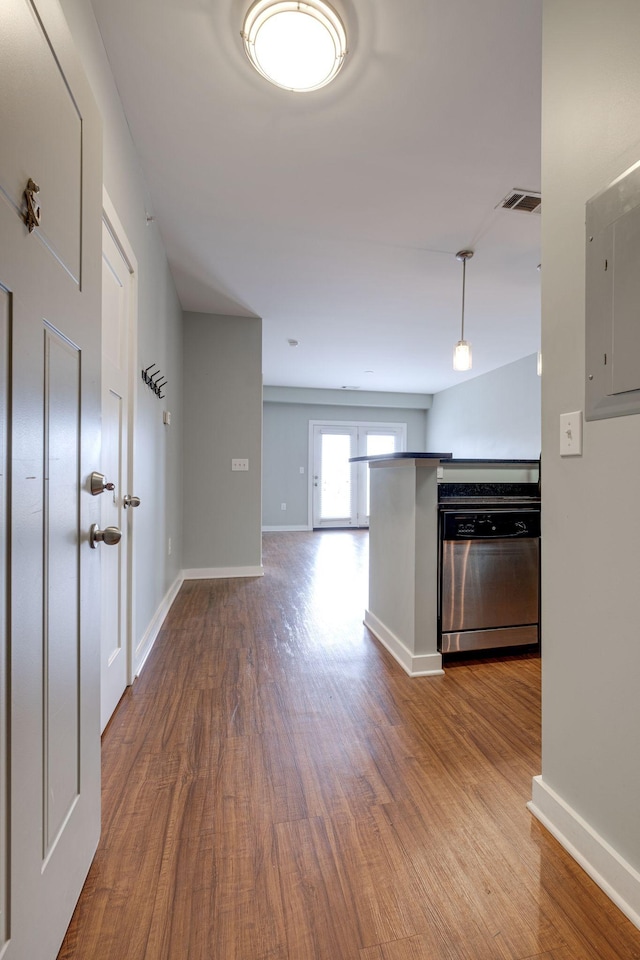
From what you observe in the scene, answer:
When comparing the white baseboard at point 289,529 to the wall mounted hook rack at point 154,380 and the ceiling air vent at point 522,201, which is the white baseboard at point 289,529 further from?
the ceiling air vent at point 522,201

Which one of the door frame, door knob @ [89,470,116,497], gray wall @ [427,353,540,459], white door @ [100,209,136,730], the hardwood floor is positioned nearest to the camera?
the hardwood floor

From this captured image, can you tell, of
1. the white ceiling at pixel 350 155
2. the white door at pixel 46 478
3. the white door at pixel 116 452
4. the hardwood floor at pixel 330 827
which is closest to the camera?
the white door at pixel 46 478

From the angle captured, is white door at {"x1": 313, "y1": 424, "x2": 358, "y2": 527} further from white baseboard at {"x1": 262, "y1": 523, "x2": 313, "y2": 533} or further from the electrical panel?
the electrical panel

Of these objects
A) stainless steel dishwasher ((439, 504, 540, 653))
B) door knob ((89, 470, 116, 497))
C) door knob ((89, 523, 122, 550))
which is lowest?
stainless steel dishwasher ((439, 504, 540, 653))

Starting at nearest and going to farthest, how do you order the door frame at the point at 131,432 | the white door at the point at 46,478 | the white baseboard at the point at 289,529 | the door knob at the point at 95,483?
the white door at the point at 46,478, the door knob at the point at 95,483, the door frame at the point at 131,432, the white baseboard at the point at 289,529

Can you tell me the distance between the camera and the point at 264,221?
2674 millimetres

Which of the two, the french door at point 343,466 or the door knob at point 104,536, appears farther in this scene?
the french door at point 343,466

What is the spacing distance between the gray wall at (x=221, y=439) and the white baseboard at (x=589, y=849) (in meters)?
3.31

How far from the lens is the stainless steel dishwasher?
220cm

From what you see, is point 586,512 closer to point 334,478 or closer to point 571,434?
point 571,434

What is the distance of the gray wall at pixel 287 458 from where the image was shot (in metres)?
7.92

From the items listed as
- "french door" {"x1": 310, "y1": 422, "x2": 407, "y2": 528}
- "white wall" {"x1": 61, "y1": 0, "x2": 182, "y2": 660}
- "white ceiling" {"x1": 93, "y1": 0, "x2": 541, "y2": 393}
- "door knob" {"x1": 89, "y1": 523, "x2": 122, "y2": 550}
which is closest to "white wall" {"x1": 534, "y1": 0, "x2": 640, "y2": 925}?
"white ceiling" {"x1": 93, "y1": 0, "x2": 541, "y2": 393}

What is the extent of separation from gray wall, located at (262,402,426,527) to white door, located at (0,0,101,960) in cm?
686

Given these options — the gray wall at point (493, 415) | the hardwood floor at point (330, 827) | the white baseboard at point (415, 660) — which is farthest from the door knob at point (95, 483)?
the gray wall at point (493, 415)
